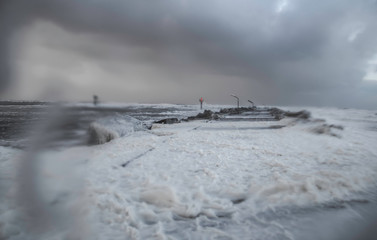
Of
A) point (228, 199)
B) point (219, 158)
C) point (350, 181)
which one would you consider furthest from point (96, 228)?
point (350, 181)

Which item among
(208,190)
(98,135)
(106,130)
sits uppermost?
(106,130)

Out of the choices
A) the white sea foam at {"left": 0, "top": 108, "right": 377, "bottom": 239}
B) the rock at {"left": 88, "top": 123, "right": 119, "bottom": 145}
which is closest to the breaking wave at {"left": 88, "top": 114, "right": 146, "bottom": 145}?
the rock at {"left": 88, "top": 123, "right": 119, "bottom": 145}

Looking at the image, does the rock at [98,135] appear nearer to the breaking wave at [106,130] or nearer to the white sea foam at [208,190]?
the breaking wave at [106,130]

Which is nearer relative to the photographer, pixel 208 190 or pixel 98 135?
pixel 208 190

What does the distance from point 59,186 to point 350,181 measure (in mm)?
3985

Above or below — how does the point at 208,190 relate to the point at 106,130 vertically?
below

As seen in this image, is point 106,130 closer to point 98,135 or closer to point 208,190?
point 98,135

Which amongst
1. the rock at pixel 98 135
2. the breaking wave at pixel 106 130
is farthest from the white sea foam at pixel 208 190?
the breaking wave at pixel 106 130

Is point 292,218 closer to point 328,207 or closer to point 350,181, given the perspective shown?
point 328,207

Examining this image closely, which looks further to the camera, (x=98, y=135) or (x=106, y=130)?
(x=106, y=130)

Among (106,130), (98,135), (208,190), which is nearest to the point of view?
(208,190)

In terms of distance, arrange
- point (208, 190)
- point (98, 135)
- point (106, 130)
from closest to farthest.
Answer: point (208, 190) → point (98, 135) → point (106, 130)

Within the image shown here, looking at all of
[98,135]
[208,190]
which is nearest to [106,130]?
[98,135]

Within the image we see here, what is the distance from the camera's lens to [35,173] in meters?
2.81
